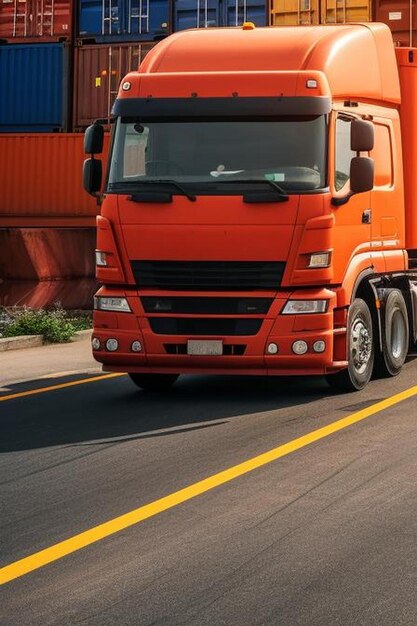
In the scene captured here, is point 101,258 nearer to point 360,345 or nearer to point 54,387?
point 54,387

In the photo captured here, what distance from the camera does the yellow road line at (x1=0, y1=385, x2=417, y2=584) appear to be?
6469 mm

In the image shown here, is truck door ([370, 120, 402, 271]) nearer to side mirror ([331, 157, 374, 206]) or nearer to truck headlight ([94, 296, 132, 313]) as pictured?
side mirror ([331, 157, 374, 206])

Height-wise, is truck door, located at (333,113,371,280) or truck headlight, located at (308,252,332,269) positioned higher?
truck door, located at (333,113,371,280)

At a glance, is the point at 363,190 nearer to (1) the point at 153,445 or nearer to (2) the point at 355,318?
(2) the point at 355,318

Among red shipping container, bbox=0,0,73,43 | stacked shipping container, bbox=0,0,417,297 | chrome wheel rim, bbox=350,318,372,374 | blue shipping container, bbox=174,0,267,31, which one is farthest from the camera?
red shipping container, bbox=0,0,73,43

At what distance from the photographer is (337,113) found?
1202 cm

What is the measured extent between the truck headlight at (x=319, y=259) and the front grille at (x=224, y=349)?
0.93 metres

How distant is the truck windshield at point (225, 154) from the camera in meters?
11.8

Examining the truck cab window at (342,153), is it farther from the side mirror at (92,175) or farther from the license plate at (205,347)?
the side mirror at (92,175)

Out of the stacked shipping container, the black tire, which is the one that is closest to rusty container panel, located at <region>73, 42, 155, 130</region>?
the stacked shipping container

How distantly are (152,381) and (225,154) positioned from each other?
2.51 meters

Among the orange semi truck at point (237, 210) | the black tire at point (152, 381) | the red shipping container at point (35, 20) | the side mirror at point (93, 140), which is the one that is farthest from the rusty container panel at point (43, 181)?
the orange semi truck at point (237, 210)

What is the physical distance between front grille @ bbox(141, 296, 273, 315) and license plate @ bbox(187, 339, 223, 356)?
255 millimetres

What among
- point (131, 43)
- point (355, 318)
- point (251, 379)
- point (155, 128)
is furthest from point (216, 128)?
point (131, 43)
